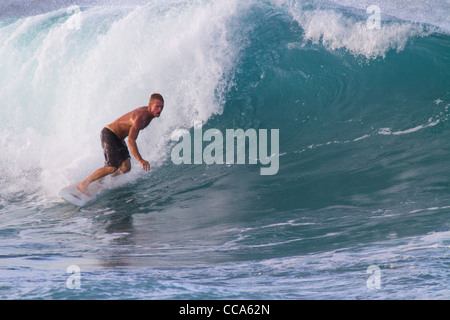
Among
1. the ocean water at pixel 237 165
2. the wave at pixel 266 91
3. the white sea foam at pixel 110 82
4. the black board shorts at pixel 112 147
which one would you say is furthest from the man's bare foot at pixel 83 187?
the white sea foam at pixel 110 82

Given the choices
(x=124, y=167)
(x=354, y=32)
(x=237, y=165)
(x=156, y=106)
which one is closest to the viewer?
(x=156, y=106)

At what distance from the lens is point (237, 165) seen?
668 cm

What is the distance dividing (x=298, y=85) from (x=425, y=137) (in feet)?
7.14

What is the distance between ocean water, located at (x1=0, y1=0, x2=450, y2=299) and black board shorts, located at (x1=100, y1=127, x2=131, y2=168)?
19.3 inches

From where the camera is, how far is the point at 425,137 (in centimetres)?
648

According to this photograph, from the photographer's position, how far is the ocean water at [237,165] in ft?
11.6

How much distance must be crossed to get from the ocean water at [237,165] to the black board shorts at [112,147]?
0.49 meters

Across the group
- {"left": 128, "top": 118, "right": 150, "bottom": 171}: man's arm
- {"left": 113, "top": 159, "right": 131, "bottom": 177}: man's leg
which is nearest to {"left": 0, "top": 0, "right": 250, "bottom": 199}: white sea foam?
{"left": 113, "top": 159, "right": 131, "bottom": 177}: man's leg

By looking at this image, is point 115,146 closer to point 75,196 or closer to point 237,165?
point 75,196

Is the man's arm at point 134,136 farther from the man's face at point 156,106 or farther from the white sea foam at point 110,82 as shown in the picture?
the white sea foam at point 110,82

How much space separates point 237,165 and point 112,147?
1.61m

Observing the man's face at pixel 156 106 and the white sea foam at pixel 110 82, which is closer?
the man's face at pixel 156 106

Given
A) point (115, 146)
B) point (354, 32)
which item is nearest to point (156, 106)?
point (115, 146)
